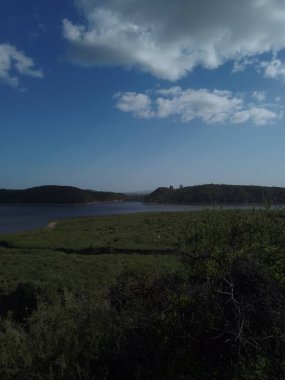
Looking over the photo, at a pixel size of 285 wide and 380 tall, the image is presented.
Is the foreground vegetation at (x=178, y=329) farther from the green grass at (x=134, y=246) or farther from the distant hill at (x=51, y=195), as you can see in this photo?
the distant hill at (x=51, y=195)

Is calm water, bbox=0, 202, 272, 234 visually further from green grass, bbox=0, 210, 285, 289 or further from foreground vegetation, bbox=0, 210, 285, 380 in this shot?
foreground vegetation, bbox=0, 210, 285, 380

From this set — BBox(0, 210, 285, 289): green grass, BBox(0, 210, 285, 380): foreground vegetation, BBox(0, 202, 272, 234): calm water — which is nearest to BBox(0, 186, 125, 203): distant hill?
BBox(0, 202, 272, 234): calm water

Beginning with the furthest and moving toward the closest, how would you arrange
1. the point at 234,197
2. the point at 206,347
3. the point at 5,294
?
the point at 234,197 → the point at 5,294 → the point at 206,347

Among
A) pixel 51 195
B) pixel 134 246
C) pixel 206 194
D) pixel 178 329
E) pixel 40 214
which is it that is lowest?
pixel 134 246

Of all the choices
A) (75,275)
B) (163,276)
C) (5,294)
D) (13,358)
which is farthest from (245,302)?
(75,275)

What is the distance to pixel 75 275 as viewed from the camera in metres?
20.4

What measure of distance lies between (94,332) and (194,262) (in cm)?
210

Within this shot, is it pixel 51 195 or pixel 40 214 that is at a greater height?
pixel 51 195

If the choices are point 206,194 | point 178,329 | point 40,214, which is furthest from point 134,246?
point 206,194

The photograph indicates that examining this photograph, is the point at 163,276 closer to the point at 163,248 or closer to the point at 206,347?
the point at 206,347

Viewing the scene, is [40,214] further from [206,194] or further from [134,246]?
[134,246]

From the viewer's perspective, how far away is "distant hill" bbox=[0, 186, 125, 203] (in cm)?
16925

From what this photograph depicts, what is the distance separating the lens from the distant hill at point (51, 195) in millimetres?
169250

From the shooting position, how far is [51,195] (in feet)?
567
